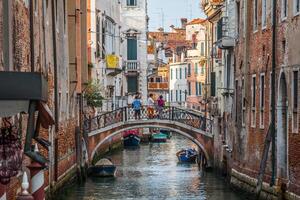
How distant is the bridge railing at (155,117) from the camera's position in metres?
30.3

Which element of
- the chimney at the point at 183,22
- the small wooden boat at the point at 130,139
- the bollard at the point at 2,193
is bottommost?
the small wooden boat at the point at 130,139

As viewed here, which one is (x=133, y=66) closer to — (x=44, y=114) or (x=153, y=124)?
(x=153, y=124)

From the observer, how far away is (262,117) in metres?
19.6

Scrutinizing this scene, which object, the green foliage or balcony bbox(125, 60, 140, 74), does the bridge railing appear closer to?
the green foliage

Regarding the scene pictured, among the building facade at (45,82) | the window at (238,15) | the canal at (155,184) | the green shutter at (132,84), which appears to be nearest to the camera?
the building facade at (45,82)

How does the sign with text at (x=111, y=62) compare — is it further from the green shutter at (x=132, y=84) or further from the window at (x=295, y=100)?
the window at (x=295, y=100)

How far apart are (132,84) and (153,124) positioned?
22770 mm

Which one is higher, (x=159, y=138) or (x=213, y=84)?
(x=213, y=84)

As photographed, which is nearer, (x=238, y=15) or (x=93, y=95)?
(x=238, y=15)

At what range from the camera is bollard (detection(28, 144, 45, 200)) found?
629 cm

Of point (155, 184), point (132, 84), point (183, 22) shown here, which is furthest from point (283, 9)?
point (183, 22)

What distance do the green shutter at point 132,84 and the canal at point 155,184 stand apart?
18.0 meters

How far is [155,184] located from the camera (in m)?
26.1

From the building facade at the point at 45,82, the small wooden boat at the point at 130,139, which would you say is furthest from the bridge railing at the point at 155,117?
the small wooden boat at the point at 130,139
